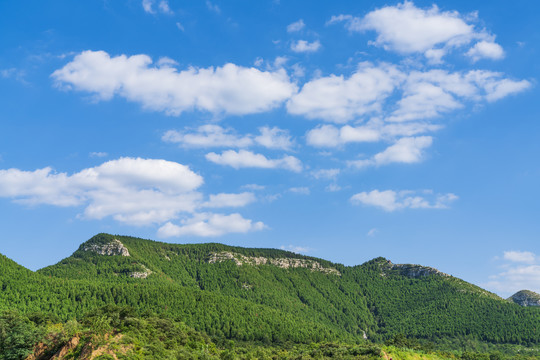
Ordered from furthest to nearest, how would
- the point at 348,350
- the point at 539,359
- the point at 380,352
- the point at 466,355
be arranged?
1. the point at 539,359
2. the point at 466,355
3. the point at 348,350
4. the point at 380,352

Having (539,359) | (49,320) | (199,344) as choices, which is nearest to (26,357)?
(199,344)

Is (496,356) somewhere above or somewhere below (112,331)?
below

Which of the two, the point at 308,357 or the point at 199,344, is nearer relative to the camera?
the point at 308,357

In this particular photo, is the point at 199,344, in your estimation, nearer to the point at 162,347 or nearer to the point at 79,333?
the point at 162,347

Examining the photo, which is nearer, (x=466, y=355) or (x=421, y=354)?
(x=421, y=354)

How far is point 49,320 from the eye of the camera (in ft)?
446

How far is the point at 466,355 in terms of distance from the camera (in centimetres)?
17062

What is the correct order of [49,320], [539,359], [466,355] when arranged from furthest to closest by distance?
[539,359] < [466,355] < [49,320]

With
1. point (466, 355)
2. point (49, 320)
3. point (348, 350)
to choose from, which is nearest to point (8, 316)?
point (49, 320)

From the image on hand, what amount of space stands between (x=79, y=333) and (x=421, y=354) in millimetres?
81064

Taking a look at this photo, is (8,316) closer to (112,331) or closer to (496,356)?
(112,331)

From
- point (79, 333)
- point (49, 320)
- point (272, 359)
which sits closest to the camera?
point (79, 333)

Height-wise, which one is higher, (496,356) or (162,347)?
(162,347)

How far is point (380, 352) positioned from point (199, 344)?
146 feet
